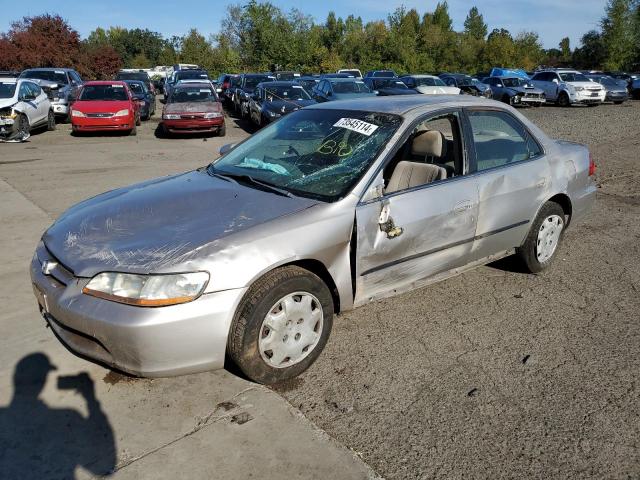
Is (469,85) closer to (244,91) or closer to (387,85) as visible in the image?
(387,85)

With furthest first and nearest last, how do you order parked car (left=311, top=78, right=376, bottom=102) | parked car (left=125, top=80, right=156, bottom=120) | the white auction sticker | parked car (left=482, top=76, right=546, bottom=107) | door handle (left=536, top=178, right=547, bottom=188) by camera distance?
parked car (left=482, top=76, right=546, bottom=107) < parked car (left=125, top=80, right=156, bottom=120) < parked car (left=311, top=78, right=376, bottom=102) < door handle (left=536, top=178, right=547, bottom=188) < the white auction sticker

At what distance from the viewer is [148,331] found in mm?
2623

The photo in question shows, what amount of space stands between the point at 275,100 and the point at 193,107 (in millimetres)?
2359

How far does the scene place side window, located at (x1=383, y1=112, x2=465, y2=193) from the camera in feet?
12.9

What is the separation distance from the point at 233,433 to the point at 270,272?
86cm

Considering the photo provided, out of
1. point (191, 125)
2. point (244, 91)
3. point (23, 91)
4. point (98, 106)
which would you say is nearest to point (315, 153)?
point (191, 125)

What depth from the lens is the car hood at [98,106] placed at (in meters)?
14.4

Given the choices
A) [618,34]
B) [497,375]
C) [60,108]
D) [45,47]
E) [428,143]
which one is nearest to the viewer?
[497,375]

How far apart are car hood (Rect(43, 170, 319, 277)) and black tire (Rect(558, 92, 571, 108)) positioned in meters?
24.7

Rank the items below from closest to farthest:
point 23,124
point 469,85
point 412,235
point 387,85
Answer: point 412,235, point 23,124, point 387,85, point 469,85

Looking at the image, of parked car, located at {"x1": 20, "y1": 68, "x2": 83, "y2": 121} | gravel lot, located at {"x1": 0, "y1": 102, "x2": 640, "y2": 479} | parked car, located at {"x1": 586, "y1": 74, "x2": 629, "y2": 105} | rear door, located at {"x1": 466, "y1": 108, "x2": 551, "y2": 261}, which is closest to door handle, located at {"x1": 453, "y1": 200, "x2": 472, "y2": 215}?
rear door, located at {"x1": 466, "y1": 108, "x2": 551, "y2": 261}

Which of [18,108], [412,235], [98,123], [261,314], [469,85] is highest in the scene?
[469,85]

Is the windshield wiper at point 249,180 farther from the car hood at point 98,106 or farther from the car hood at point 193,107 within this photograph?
the car hood at point 98,106

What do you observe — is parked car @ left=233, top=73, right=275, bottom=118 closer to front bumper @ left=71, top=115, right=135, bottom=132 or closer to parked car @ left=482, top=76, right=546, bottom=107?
front bumper @ left=71, top=115, right=135, bottom=132
